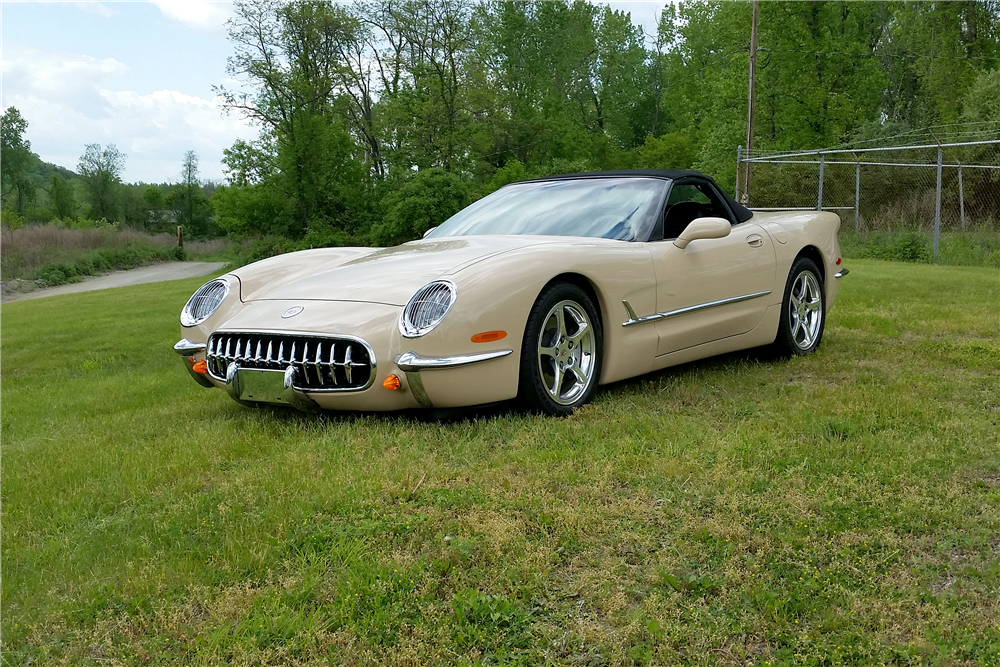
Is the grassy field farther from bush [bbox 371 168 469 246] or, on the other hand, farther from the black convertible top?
bush [bbox 371 168 469 246]

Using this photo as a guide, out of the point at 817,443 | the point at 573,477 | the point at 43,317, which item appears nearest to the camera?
the point at 573,477

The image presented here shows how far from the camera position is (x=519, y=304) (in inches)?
158

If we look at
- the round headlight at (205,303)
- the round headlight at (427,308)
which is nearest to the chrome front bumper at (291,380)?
the round headlight at (427,308)

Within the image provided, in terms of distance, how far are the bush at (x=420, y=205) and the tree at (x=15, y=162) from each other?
35.8 m

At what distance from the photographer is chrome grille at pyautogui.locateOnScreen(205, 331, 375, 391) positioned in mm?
3877

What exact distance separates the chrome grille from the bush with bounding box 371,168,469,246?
2433 cm

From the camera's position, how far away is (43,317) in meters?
12.0

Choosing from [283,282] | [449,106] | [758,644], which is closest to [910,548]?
[758,644]

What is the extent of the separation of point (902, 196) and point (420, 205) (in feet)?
47.7

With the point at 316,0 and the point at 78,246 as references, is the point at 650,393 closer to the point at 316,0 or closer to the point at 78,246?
the point at 316,0

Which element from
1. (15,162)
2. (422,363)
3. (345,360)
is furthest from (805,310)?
(15,162)

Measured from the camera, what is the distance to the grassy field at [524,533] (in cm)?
213

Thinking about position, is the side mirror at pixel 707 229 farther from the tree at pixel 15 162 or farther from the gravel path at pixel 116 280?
the tree at pixel 15 162

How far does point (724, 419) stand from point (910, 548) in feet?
5.08
